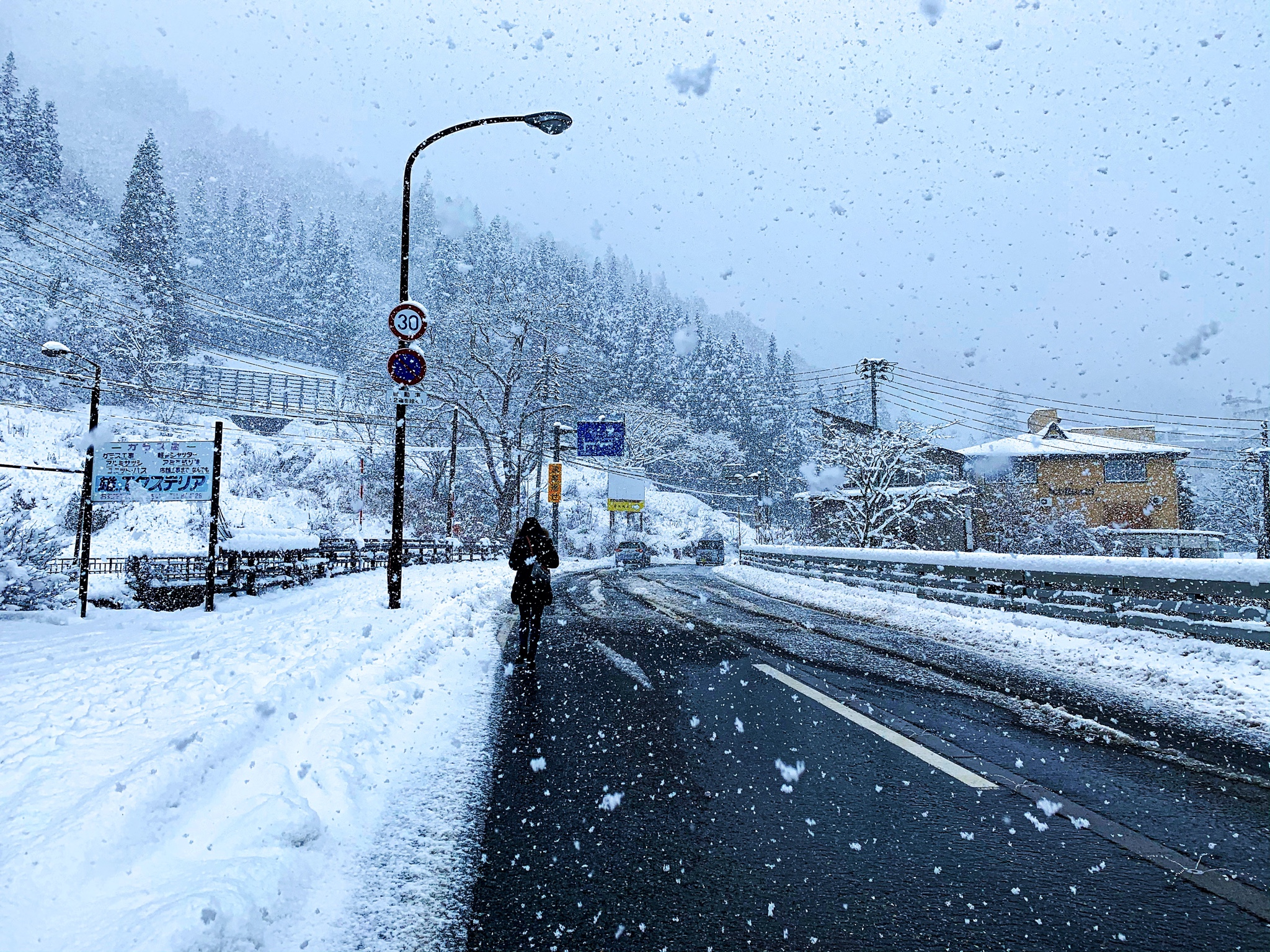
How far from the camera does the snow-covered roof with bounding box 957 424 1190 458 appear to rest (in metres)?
48.5

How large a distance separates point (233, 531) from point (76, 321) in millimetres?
55397

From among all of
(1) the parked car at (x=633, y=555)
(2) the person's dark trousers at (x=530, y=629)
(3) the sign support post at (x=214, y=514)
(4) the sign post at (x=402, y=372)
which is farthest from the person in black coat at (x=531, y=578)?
(1) the parked car at (x=633, y=555)

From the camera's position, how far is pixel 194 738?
4391mm

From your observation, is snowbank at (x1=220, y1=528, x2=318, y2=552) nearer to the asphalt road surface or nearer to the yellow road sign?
the asphalt road surface

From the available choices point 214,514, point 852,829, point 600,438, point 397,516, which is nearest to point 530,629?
point 852,829

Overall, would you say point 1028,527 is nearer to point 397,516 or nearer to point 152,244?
point 397,516

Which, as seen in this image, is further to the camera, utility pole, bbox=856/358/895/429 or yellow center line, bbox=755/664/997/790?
utility pole, bbox=856/358/895/429

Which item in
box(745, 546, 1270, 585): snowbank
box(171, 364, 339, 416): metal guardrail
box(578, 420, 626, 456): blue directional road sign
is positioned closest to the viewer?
box(745, 546, 1270, 585): snowbank

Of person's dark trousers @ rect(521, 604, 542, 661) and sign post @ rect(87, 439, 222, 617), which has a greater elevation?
sign post @ rect(87, 439, 222, 617)

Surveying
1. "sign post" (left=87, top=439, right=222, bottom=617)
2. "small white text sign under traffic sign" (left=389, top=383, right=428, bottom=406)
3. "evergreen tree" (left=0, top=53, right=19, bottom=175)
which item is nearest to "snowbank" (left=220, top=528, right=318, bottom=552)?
"sign post" (left=87, top=439, right=222, bottom=617)

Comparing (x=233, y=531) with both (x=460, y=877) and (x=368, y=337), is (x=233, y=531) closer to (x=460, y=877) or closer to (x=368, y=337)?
(x=460, y=877)

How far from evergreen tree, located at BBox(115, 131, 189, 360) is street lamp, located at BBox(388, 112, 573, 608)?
202 ft

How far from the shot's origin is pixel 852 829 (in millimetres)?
3590

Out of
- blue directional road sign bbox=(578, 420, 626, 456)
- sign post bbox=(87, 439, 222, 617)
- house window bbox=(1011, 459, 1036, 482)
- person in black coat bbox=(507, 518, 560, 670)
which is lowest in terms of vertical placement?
person in black coat bbox=(507, 518, 560, 670)
